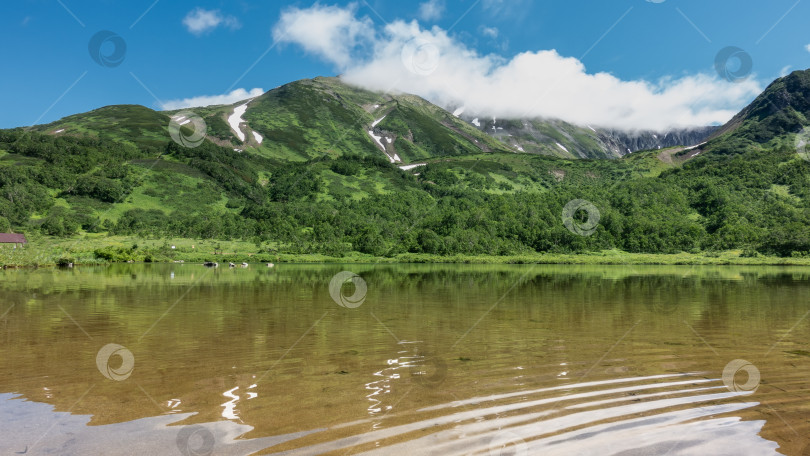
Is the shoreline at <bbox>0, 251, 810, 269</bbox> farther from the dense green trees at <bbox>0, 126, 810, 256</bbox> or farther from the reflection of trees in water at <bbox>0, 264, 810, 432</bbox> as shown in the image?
the reflection of trees in water at <bbox>0, 264, 810, 432</bbox>

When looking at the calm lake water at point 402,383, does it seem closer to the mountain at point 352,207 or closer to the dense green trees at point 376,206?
the mountain at point 352,207

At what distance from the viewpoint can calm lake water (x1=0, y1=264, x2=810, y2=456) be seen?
785cm

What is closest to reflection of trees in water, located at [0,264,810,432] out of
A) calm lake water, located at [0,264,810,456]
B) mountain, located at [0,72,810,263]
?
calm lake water, located at [0,264,810,456]

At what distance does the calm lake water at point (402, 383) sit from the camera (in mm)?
7848

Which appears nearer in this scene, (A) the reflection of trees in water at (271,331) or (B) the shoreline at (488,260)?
(A) the reflection of trees in water at (271,331)

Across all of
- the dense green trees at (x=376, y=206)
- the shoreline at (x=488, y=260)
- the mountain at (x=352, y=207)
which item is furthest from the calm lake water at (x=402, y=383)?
the dense green trees at (x=376, y=206)

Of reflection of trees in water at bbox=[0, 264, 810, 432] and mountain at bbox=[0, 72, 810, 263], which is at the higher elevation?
mountain at bbox=[0, 72, 810, 263]

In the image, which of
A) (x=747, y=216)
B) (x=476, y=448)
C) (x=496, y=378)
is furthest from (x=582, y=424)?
(x=747, y=216)

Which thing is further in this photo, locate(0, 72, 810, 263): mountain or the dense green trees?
the dense green trees

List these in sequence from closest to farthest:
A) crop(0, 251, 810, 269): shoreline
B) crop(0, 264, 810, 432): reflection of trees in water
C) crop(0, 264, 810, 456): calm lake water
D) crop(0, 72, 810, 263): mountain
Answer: crop(0, 264, 810, 456): calm lake water < crop(0, 264, 810, 432): reflection of trees in water < crop(0, 251, 810, 269): shoreline < crop(0, 72, 810, 263): mountain

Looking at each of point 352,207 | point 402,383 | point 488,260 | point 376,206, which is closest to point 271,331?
point 402,383

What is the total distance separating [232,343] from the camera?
52.3 ft

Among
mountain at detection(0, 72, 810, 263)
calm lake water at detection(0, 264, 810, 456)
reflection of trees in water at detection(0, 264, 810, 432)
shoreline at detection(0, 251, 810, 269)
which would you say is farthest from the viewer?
mountain at detection(0, 72, 810, 263)

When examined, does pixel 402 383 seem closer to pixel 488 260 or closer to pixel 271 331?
pixel 271 331
